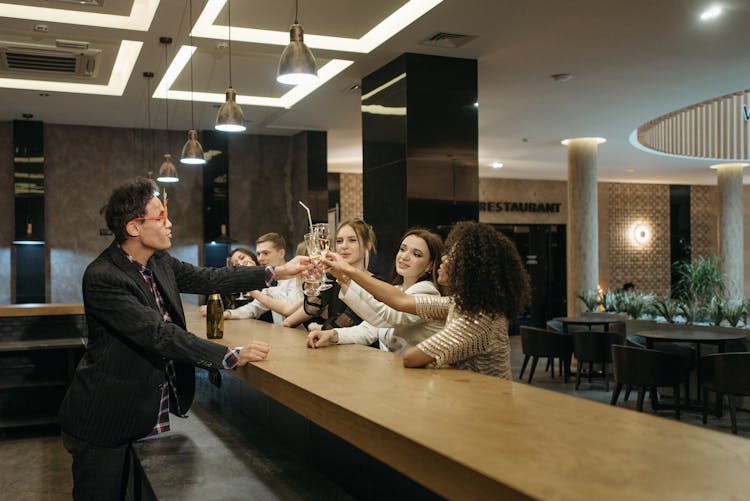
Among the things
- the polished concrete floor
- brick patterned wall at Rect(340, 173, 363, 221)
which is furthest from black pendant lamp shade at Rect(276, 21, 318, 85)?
brick patterned wall at Rect(340, 173, 363, 221)

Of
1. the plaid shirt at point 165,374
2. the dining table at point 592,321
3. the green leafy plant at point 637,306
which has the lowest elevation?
the dining table at point 592,321

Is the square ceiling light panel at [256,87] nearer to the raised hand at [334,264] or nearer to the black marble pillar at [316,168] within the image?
the black marble pillar at [316,168]

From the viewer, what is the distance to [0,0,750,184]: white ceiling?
17.8ft

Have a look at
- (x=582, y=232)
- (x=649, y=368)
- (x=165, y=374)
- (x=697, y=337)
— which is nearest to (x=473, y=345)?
(x=165, y=374)

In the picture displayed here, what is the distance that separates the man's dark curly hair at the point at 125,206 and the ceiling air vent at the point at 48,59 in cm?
464

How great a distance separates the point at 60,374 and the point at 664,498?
601 centimetres

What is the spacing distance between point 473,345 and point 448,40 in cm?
424

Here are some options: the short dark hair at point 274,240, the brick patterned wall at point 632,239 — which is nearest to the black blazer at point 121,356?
the short dark hair at point 274,240

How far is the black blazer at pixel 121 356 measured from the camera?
7.74ft

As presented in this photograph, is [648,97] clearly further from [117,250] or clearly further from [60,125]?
[60,125]

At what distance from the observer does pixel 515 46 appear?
20.3 ft

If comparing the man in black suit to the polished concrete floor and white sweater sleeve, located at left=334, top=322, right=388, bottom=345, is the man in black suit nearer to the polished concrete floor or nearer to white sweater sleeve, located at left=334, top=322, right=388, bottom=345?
white sweater sleeve, located at left=334, top=322, right=388, bottom=345

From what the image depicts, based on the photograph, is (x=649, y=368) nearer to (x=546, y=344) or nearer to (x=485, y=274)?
(x=546, y=344)

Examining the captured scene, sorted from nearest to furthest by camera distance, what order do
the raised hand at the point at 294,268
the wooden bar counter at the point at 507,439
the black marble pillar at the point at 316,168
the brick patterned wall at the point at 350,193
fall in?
the wooden bar counter at the point at 507,439
the raised hand at the point at 294,268
the black marble pillar at the point at 316,168
the brick patterned wall at the point at 350,193
